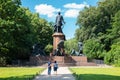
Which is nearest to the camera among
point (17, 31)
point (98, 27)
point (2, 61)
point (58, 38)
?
point (2, 61)

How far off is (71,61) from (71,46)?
62055 mm

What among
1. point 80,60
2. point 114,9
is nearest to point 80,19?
point 114,9

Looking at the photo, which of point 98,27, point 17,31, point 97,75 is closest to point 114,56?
point 98,27

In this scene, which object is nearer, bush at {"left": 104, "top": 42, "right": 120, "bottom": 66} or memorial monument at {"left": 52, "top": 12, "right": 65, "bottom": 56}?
memorial monument at {"left": 52, "top": 12, "right": 65, "bottom": 56}

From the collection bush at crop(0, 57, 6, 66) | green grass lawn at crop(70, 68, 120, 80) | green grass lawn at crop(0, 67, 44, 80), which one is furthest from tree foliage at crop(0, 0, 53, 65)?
green grass lawn at crop(70, 68, 120, 80)

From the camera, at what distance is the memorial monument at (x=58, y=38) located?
2044 inches

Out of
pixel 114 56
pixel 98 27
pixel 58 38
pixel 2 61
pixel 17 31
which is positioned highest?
pixel 98 27

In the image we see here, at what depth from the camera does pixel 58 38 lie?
52.8 m

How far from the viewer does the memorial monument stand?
170 feet

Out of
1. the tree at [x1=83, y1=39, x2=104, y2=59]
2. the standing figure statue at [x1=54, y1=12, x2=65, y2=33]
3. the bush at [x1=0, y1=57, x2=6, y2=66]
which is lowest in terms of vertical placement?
the bush at [x1=0, y1=57, x2=6, y2=66]

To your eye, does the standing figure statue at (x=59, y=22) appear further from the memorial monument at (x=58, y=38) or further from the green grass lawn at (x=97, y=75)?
the green grass lawn at (x=97, y=75)

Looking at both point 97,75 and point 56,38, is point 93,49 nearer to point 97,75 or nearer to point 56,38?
point 56,38

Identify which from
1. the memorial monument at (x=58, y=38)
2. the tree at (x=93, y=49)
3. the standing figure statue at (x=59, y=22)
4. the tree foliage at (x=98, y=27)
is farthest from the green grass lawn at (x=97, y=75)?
the tree foliage at (x=98, y=27)

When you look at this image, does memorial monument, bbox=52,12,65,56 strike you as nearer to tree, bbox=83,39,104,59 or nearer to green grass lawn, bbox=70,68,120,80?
tree, bbox=83,39,104,59
